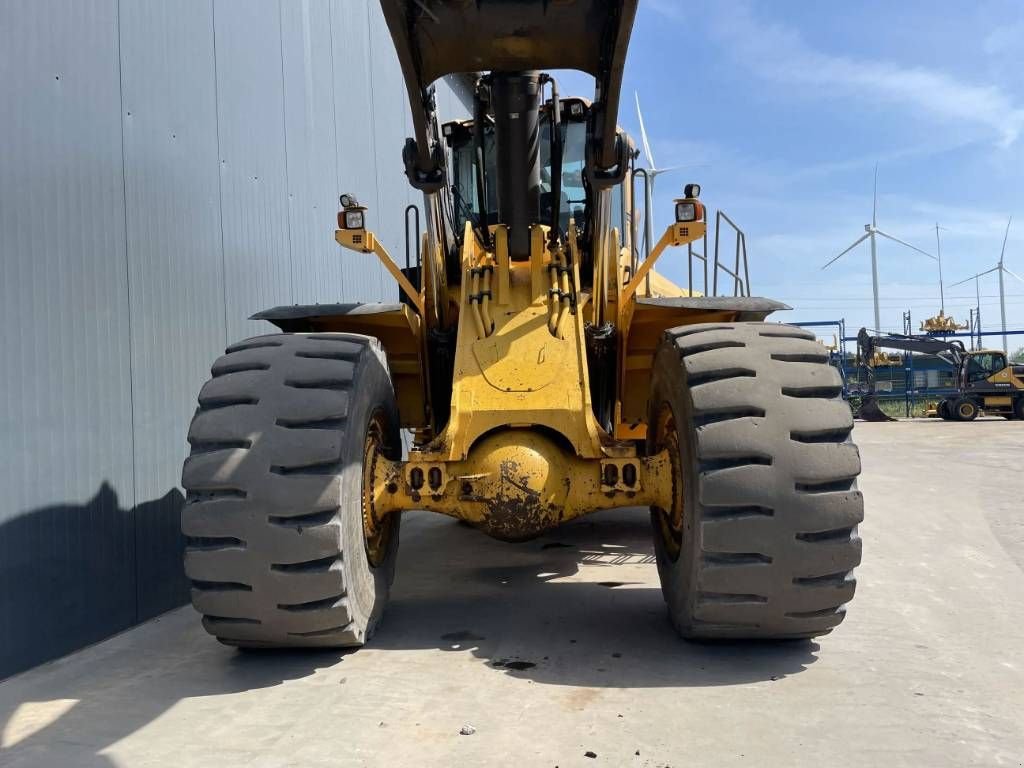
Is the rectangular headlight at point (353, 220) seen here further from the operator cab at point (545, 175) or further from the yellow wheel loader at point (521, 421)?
the operator cab at point (545, 175)

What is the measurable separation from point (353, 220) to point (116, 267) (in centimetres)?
146

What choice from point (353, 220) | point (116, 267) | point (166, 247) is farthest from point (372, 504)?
point (166, 247)

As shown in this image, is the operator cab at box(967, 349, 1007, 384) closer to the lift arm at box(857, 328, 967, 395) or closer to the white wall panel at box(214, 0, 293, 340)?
the lift arm at box(857, 328, 967, 395)

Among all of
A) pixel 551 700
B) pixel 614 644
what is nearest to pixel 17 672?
pixel 551 700

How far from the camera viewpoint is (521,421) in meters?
4.11

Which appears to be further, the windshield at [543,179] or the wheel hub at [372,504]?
the windshield at [543,179]

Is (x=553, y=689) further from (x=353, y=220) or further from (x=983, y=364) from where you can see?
(x=983, y=364)

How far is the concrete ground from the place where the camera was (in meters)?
2.87

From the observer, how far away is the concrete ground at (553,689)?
287 centimetres

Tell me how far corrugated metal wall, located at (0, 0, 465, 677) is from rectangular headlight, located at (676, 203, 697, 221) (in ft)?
10.5

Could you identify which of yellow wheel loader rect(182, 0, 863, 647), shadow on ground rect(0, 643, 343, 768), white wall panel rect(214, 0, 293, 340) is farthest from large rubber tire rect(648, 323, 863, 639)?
white wall panel rect(214, 0, 293, 340)

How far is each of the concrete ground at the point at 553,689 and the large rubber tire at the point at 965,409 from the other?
23.2 m

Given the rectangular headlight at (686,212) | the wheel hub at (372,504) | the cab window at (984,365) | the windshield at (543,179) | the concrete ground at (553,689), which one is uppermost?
the windshield at (543,179)

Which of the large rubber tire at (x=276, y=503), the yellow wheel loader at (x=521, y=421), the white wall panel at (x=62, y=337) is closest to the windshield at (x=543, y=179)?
the yellow wheel loader at (x=521, y=421)
